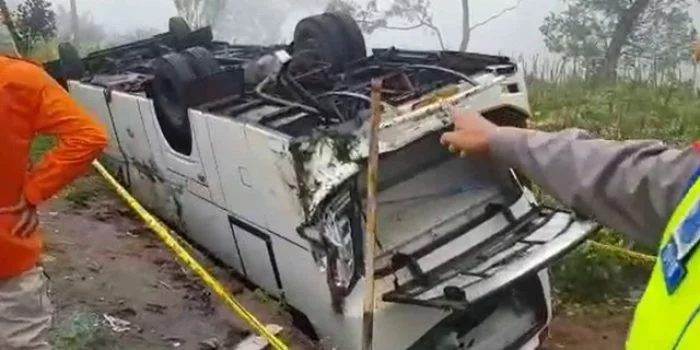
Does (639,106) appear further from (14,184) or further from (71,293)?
(14,184)

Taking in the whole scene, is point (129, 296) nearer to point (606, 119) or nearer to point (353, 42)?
point (353, 42)

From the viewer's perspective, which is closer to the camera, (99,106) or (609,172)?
(609,172)

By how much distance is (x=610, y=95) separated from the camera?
439 inches

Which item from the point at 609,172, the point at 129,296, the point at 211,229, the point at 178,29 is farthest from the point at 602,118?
the point at 609,172

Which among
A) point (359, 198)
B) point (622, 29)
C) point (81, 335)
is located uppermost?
point (359, 198)

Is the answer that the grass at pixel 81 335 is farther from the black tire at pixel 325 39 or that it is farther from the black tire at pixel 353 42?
the black tire at pixel 353 42

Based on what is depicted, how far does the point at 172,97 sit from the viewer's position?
5621 millimetres

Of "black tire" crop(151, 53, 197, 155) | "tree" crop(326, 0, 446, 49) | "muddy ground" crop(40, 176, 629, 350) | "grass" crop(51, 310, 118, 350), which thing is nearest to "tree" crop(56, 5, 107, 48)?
"tree" crop(326, 0, 446, 49)

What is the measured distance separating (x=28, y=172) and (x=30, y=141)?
137 millimetres

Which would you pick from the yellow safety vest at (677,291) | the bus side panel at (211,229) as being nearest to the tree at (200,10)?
the bus side panel at (211,229)

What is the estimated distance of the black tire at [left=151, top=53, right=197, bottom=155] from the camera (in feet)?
17.8

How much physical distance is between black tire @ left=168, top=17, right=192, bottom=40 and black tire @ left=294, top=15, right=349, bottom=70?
2704 mm

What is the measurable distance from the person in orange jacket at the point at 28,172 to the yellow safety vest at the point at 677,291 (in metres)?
2.30

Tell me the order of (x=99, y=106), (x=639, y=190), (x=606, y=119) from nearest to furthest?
(x=639, y=190), (x=99, y=106), (x=606, y=119)
